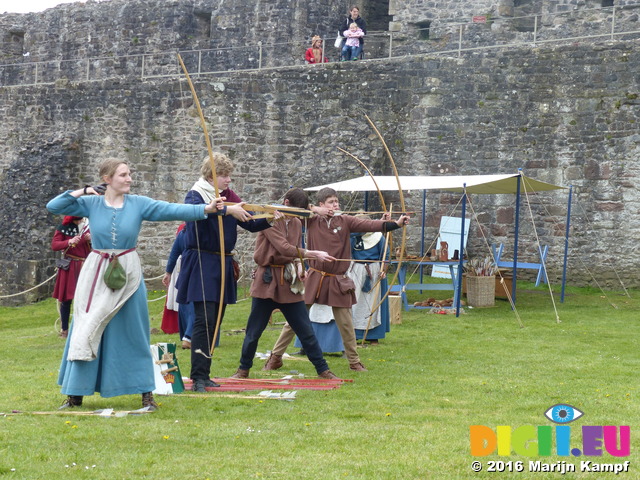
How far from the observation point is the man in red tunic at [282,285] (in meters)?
6.38

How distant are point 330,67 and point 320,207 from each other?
8.27 metres

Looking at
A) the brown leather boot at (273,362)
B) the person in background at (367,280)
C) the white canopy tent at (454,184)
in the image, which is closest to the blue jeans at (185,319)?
the brown leather boot at (273,362)

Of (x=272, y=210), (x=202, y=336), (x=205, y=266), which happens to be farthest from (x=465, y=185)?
(x=202, y=336)

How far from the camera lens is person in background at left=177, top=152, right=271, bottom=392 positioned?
606 cm

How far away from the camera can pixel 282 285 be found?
21.0 ft

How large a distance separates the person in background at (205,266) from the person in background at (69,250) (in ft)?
11.2

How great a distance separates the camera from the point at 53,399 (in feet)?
19.1

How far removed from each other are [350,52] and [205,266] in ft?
35.3

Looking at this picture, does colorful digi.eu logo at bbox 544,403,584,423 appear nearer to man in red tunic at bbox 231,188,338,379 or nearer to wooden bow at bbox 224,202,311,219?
Answer: man in red tunic at bbox 231,188,338,379

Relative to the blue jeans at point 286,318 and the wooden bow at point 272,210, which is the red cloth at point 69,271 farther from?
the wooden bow at point 272,210

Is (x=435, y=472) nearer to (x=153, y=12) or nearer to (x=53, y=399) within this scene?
(x=53, y=399)

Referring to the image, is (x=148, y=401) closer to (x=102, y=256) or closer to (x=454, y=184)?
(x=102, y=256)

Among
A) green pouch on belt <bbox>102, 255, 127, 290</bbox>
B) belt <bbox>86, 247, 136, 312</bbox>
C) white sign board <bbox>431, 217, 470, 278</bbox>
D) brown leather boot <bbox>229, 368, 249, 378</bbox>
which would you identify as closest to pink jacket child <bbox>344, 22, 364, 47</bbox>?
white sign board <bbox>431, 217, 470, 278</bbox>

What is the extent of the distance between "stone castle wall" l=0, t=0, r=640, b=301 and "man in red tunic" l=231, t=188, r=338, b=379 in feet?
25.5
